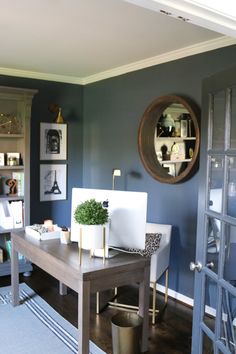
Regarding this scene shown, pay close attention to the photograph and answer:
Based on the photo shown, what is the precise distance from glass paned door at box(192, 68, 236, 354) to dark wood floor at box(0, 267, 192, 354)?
Answer: 0.78 m

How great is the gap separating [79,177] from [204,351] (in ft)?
11.1

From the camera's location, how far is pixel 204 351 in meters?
2.17

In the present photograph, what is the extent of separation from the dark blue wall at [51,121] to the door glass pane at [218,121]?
3.16 m

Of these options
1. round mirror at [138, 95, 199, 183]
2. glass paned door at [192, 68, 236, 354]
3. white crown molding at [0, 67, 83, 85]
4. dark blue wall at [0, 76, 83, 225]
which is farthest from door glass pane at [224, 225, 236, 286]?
white crown molding at [0, 67, 83, 85]

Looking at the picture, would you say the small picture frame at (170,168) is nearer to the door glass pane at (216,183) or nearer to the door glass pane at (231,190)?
the door glass pane at (216,183)

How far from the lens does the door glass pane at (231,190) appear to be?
1839 mm

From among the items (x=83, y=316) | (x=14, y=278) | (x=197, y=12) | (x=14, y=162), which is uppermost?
(x=197, y=12)

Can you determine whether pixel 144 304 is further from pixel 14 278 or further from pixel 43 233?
pixel 14 278

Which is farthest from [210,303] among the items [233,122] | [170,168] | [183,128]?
[183,128]

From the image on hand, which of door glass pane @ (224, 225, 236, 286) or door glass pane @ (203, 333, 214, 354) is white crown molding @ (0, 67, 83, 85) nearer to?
door glass pane @ (224, 225, 236, 286)

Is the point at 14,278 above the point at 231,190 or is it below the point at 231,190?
below

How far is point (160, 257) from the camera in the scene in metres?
3.34

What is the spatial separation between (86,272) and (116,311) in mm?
1252

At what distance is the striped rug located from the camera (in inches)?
110
